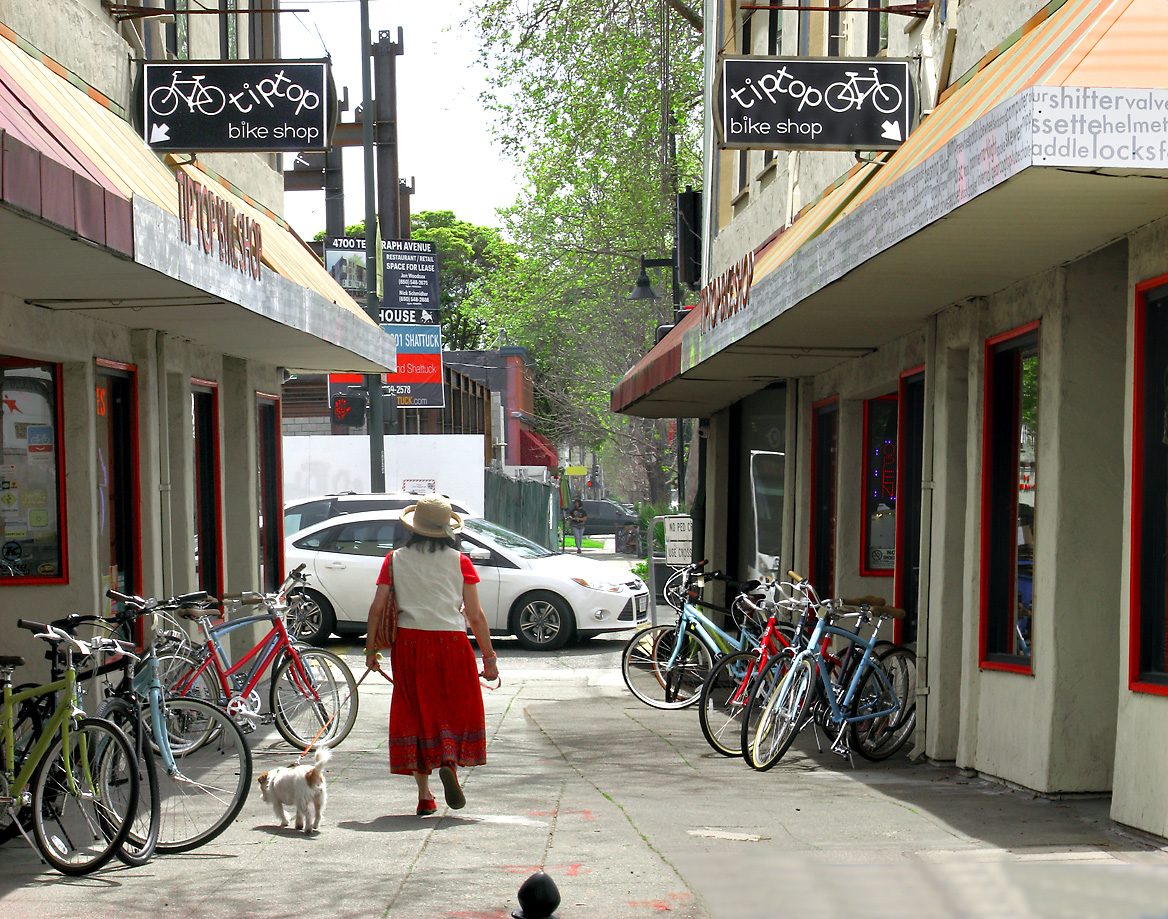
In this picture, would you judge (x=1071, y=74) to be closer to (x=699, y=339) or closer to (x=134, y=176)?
(x=134, y=176)

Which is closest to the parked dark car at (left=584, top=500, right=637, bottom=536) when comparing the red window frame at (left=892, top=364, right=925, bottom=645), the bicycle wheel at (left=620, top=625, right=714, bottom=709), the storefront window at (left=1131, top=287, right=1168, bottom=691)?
the bicycle wheel at (left=620, top=625, right=714, bottom=709)

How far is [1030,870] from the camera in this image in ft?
5.07

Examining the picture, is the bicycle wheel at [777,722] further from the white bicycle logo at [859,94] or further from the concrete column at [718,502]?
the concrete column at [718,502]

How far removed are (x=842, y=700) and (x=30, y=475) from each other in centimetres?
533

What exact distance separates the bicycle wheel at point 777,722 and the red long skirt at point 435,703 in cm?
201

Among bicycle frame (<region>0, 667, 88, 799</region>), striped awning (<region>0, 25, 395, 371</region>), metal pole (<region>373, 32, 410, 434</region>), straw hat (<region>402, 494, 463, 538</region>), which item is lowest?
bicycle frame (<region>0, 667, 88, 799</region>)

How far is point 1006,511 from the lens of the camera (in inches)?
304

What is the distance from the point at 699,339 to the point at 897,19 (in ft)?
9.41

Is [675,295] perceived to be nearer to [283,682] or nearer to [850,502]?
[850,502]

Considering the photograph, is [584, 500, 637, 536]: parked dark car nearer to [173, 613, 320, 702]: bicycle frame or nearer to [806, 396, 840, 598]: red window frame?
[806, 396, 840, 598]: red window frame

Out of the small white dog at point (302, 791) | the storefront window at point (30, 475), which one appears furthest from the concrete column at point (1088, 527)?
the storefront window at point (30, 475)

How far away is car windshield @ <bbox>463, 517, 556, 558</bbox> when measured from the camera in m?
15.8

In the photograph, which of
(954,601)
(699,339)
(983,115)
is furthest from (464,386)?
(983,115)

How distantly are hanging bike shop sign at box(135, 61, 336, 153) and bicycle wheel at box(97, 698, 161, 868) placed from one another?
412cm
